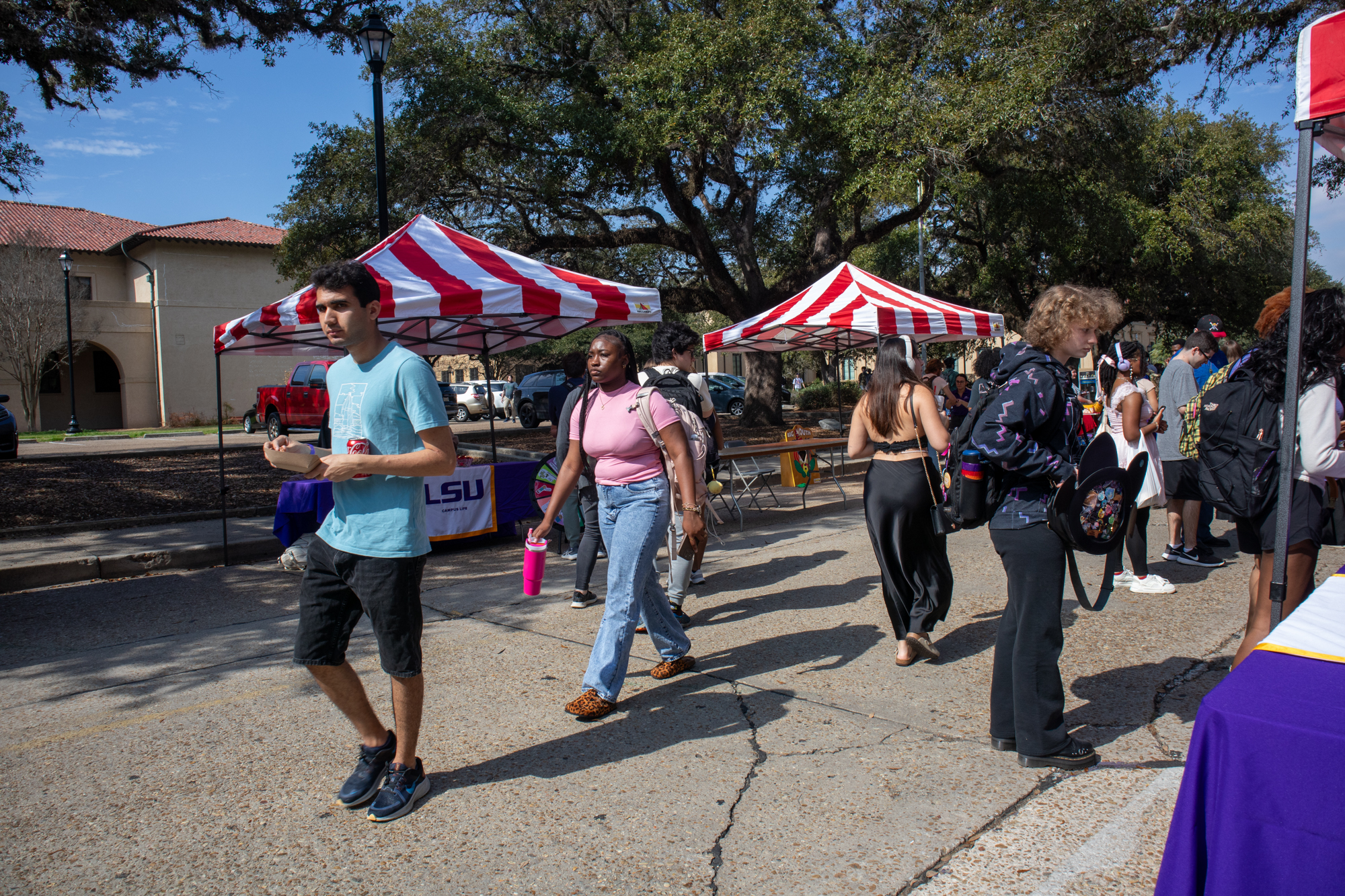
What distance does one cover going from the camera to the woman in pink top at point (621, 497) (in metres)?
3.69

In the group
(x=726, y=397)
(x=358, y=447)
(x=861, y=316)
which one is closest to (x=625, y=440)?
(x=358, y=447)

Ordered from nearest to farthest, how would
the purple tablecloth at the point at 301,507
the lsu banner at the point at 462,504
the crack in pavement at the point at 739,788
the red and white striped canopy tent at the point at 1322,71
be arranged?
the crack in pavement at the point at 739,788
the red and white striped canopy tent at the point at 1322,71
the purple tablecloth at the point at 301,507
the lsu banner at the point at 462,504

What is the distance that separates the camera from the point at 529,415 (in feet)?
83.7

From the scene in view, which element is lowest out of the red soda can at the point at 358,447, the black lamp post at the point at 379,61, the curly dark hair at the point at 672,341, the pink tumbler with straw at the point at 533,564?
the pink tumbler with straw at the point at 533,564

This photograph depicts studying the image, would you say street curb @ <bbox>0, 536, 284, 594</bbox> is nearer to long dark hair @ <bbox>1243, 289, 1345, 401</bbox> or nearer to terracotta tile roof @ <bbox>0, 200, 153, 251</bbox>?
long dark hair @ <bbox>1243, 289, 1345, 401</bbox>

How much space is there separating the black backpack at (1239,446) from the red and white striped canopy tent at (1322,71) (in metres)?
1.07

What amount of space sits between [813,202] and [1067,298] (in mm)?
15744

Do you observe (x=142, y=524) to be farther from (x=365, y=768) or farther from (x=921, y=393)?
(x=921, y=393)

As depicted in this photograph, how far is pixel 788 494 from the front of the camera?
37.9ft

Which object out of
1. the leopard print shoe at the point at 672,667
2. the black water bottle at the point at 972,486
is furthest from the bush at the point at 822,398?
the black water bottle at the point at 972,486

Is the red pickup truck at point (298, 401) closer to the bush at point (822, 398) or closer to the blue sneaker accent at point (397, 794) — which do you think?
the bush at point (822, 398)

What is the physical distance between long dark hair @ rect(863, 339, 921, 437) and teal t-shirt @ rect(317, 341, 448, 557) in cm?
244

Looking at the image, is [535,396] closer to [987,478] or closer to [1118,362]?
[1118,362]

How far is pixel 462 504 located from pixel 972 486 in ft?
19.1
